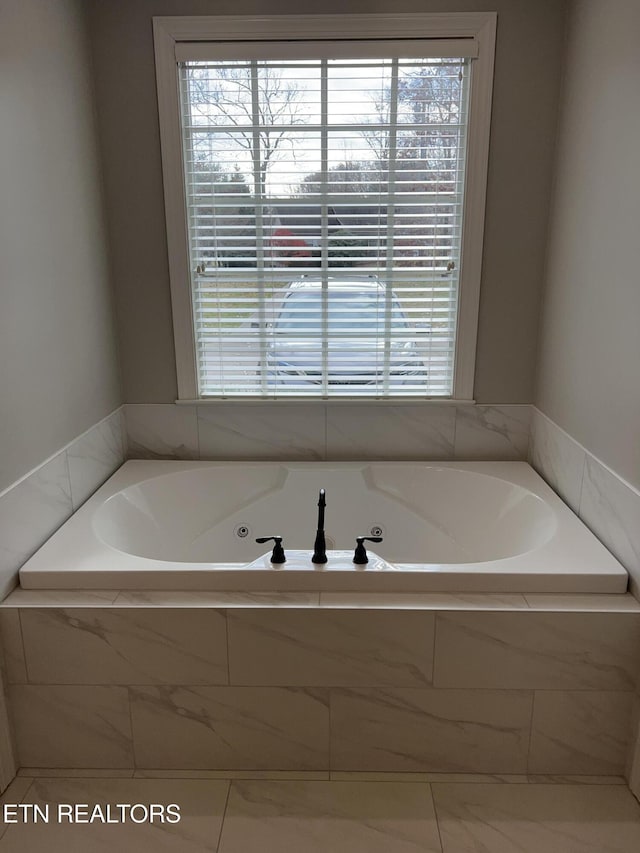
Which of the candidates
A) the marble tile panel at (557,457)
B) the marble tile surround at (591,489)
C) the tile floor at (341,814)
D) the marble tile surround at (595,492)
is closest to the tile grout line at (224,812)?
the tile floor at (341,814)

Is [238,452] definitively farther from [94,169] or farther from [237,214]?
[94,169]

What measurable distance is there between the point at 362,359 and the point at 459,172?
864mm

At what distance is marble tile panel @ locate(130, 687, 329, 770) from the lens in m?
1.75

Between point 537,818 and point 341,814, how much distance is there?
549 millimetres

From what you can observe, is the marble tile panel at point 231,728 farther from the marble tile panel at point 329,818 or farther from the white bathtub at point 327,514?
the white bathtub at point 327,514

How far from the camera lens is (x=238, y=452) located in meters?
2.71

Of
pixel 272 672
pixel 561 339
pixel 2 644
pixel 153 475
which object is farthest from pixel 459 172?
pixel 2 644

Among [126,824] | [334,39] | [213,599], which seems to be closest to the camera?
[126,824]

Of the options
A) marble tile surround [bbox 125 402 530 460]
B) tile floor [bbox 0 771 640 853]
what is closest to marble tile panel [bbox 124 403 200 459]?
marble tile surround [bbox 125 402 530 460]

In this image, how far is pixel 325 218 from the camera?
245 cm

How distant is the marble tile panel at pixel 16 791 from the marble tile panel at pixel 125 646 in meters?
0.31

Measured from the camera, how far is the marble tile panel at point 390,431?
264 cm

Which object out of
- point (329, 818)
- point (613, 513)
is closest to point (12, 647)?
point (329, 818)

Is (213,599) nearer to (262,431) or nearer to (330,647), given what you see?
(330,647)
